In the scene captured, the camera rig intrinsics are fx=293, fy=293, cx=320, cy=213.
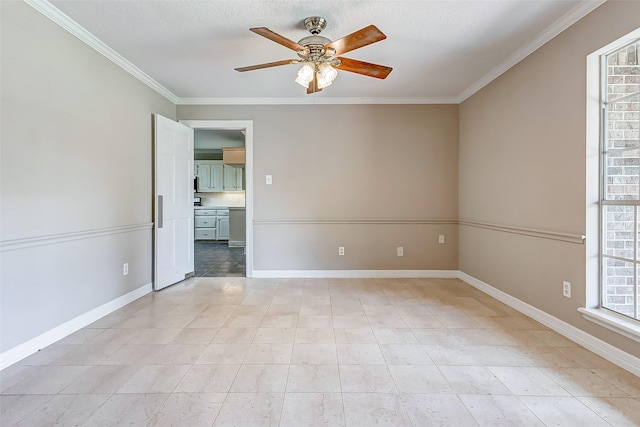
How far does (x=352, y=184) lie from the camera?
393 cm

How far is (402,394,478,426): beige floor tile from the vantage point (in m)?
1.33

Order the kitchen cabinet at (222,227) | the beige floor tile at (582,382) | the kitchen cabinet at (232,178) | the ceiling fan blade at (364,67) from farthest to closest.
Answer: the kitchen cabinet at (232,178) < the kitchen cabinet at (222,227) < the ceiling fan blade at (364,67) < the beige floor tile at (582,382)

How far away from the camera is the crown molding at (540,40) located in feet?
6.50

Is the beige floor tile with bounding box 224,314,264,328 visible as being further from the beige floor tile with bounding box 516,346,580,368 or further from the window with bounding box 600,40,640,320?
the window with bounding box 600,40,640,320

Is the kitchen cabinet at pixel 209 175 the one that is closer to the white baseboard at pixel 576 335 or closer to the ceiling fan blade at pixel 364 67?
the ceiling fan blade at pixel 364 67

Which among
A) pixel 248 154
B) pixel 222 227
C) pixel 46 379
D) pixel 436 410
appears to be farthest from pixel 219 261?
pixel 436 410

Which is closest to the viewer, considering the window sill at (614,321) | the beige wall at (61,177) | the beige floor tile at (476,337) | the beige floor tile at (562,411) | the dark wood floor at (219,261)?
the beige floor tile at (562,411)

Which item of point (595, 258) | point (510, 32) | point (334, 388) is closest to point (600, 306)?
point (595, 258)

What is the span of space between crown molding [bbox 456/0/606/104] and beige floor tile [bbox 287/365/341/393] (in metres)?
2.87

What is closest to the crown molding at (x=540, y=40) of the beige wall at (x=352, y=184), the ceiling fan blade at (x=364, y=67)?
the beige wall at (x=352, y=184)

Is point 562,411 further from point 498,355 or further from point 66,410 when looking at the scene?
point 66,410

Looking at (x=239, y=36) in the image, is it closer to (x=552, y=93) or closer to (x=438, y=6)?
(x=438, y=6)

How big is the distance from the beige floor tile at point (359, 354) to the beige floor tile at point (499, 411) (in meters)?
0.52

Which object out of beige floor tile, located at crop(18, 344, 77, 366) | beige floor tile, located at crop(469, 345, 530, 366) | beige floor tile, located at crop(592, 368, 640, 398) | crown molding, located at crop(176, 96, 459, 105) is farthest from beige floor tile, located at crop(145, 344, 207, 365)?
crown molding, located at crop(176, 96, 459, 105)
